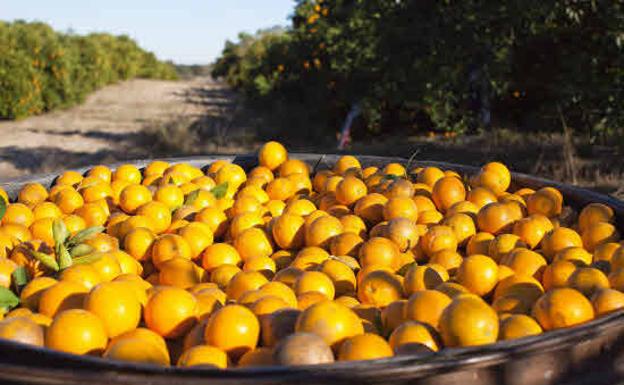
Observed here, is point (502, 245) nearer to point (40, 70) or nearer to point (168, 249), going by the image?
point (168, 249)

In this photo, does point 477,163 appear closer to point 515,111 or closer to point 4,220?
point 515,111

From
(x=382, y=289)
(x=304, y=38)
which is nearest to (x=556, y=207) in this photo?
(x=382, y=289)

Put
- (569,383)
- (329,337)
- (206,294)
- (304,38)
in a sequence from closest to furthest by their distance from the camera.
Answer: (569,383) → (329,337) → (206,294) → (304,38)

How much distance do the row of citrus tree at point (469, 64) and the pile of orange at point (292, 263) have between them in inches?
123

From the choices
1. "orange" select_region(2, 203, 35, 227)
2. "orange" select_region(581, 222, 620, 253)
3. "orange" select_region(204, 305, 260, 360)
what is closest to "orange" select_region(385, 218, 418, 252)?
"orange" select_region(581, 222, 620, 253)

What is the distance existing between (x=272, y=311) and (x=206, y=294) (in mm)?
286

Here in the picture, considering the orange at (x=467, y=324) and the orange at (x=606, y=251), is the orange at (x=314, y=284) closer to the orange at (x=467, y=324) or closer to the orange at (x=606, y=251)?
the orange at (x=467, y=324)

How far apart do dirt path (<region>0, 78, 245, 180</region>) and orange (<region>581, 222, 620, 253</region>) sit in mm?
8790

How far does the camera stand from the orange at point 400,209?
2.27 metres

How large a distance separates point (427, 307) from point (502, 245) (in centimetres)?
70

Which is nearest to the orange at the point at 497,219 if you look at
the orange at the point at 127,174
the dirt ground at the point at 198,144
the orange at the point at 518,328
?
the orange at the point at 518,328

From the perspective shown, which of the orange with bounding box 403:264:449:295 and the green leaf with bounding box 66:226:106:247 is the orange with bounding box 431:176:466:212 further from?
the green leaf with bounding box 66:226:106:247

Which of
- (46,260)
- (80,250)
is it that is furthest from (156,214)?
(46,260)

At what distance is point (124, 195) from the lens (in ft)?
8.50
